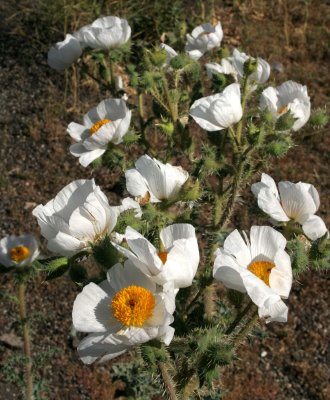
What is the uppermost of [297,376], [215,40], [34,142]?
[215,40]

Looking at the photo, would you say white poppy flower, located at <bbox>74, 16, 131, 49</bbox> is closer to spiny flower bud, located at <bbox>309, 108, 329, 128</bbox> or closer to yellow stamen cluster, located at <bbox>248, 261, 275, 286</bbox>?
spiny flower bud, located at <bbox>309, 108, 329, 128</bbox>

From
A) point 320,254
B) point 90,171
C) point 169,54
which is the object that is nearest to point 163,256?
point 320,254

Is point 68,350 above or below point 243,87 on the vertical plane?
below

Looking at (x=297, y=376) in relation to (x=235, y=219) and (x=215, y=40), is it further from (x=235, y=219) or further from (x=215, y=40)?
(x=215, y=40)

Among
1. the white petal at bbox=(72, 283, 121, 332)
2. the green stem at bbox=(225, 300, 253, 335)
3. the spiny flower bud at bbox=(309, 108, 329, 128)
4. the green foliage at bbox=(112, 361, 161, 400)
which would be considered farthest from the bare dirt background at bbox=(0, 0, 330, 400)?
the white petal at bbox=(72, 283, 121, 332)

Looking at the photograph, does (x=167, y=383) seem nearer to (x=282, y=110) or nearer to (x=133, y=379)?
(x=282, y=110)

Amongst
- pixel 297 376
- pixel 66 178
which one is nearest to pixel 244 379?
pixel 297 376

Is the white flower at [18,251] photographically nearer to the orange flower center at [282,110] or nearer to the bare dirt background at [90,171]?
the bare dirt background at [90,171]
